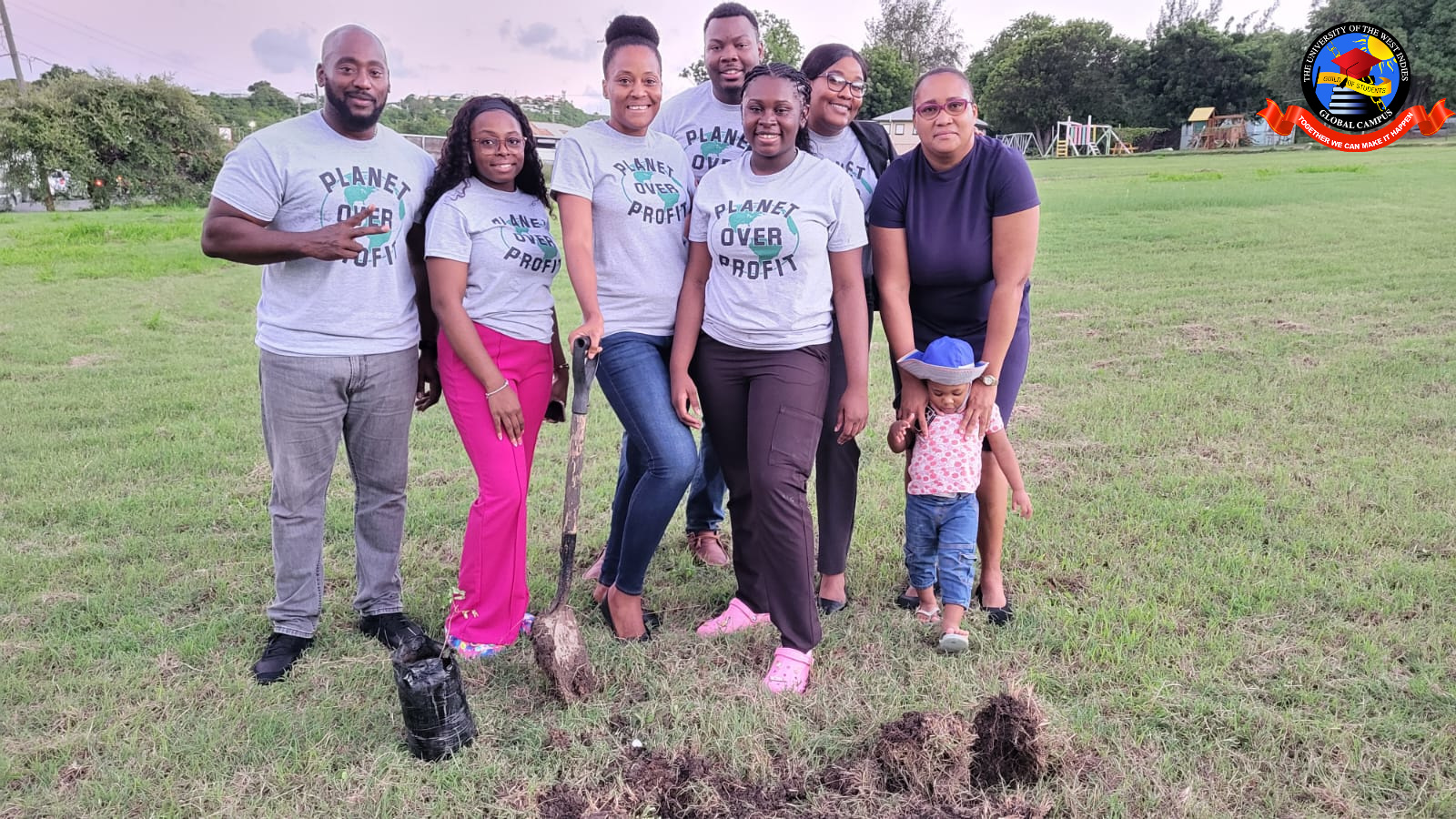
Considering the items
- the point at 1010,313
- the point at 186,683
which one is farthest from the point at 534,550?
the point at 1010,313

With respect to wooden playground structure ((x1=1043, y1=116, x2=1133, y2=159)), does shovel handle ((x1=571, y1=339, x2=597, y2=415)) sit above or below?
below

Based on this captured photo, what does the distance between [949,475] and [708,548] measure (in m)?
1.35

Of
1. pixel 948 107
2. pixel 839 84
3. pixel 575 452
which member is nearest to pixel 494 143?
pixel 575 452

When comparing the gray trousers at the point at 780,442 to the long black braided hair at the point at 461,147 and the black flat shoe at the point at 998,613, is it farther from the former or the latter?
the long black braided hair at the point at 461,147

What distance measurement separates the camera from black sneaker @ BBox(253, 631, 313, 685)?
339cm

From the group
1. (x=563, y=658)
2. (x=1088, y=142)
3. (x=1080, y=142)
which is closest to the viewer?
(x=563, y=658)

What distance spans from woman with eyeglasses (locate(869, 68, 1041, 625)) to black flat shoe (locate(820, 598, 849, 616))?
603mm

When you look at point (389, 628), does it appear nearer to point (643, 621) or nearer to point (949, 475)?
point (643, 621)

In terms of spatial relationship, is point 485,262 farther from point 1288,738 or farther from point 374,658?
point 1288,738

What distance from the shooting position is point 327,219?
3240mm

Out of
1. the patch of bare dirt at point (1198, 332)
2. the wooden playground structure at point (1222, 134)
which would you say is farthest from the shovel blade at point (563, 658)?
the wooden playground structure at point (1222, 134)

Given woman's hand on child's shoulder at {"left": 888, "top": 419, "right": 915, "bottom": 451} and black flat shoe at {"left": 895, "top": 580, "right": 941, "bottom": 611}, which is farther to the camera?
black flat shoe at {"left": 895, "top": 580, "right": 941, "bottom": 611}

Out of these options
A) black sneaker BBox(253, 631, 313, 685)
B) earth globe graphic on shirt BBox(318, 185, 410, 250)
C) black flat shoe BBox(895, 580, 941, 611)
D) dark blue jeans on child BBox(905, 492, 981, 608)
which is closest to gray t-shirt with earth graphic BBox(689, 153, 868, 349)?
dark blue jeans on child BBox(905, 492, 981, 608)

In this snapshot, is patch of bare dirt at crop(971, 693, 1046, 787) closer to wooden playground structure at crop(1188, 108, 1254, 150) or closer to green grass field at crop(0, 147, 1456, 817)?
green grass field at crop(0, 147, 1456, 817)
